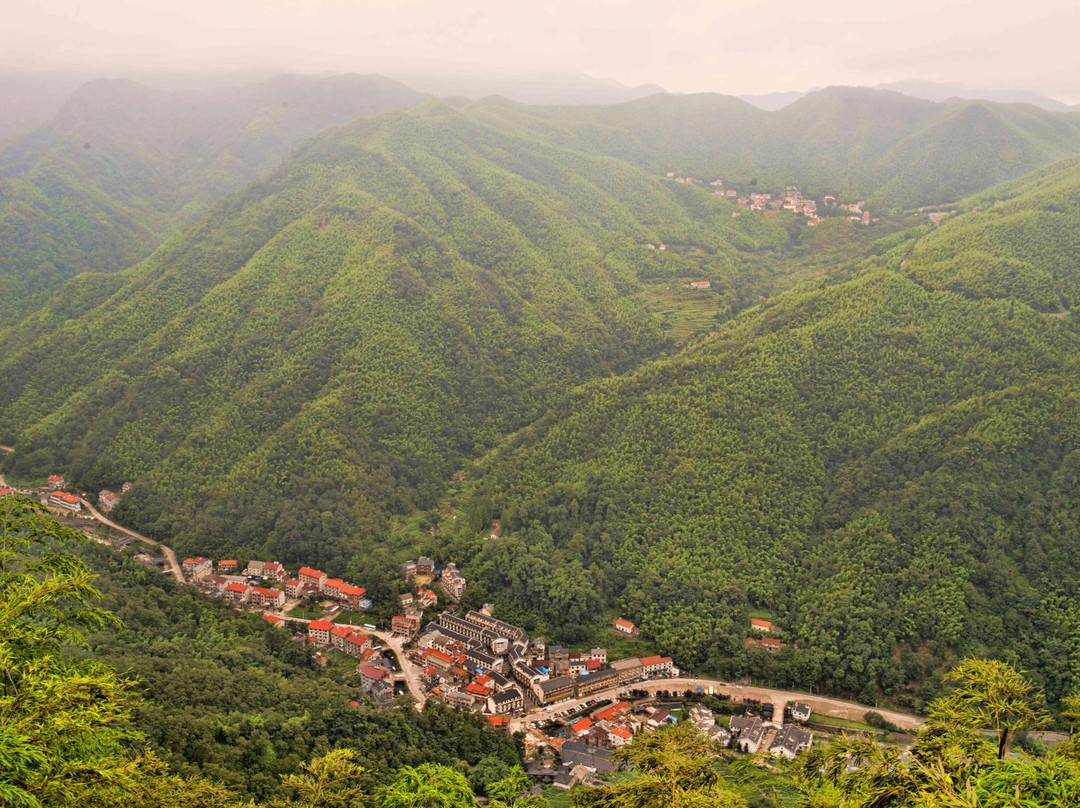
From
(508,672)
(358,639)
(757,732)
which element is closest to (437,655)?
(508,672)

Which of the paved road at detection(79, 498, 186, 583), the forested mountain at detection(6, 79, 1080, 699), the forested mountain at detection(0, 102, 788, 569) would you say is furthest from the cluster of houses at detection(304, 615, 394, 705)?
the paved road at detection(79, 498, 186, 583)

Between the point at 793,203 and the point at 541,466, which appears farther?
the point at 793,203

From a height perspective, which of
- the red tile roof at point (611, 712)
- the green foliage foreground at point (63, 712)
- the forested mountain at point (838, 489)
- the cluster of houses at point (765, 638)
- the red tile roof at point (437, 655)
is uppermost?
the green foliage foreground at point (63, 712)

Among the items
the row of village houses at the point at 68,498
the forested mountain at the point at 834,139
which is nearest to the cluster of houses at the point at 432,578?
the row of village houses at the point at 68,498

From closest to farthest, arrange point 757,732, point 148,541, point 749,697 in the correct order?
point 757,732 → point 749,697 → point 148,541

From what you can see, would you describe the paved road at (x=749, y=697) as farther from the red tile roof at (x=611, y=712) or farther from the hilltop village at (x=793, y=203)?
the hilltop village at (x=793, y=203)

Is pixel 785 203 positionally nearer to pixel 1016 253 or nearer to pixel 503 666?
pixel 1016 253

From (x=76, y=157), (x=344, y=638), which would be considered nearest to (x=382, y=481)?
(x=344, y=638)
